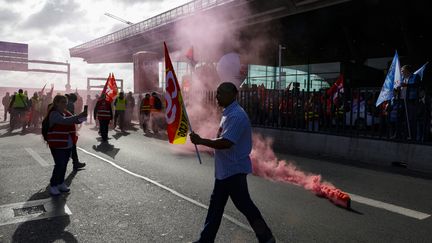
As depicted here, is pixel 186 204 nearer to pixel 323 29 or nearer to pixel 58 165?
pixel 58 165

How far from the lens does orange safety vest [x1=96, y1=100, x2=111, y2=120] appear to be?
11633 mm

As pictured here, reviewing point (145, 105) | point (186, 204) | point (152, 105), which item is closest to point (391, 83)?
point (186, 204)

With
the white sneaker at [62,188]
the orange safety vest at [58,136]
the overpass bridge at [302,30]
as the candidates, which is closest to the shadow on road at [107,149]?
the white sneaker at [62,188]

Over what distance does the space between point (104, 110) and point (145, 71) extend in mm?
14298

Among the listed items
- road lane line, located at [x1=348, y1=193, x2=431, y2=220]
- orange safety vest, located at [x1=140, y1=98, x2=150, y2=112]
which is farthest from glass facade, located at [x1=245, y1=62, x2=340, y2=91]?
road lane line, located at [x1=348, y1=193, x2=431, y2=220]

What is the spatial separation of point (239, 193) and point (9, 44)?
52.7 metres

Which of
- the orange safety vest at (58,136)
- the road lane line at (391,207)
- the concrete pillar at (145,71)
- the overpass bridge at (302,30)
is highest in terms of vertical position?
the overpass bridge at (302,30)

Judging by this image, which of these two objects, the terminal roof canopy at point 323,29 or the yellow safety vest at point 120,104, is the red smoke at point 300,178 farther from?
the terminal roof canopy at point 323,29

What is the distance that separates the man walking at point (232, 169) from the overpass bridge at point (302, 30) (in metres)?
14.1

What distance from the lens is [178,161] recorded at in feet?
26.5

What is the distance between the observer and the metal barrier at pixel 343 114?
26.2 ft

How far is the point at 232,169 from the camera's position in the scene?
3.10 meters

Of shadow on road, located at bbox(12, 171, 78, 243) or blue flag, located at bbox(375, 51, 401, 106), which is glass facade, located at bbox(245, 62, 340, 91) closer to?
blue flag, located at bbox(375, 51, 401, 106)

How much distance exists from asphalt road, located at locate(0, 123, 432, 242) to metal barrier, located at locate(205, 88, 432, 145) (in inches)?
50.3
